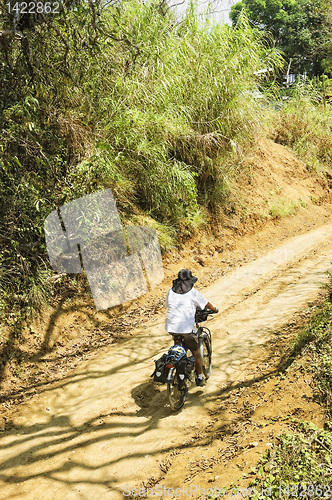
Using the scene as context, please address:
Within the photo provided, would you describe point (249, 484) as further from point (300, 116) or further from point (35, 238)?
point (300, 116)

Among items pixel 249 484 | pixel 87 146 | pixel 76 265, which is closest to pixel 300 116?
pixel 87 146

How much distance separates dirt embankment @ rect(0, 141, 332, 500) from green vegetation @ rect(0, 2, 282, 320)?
1.15 m

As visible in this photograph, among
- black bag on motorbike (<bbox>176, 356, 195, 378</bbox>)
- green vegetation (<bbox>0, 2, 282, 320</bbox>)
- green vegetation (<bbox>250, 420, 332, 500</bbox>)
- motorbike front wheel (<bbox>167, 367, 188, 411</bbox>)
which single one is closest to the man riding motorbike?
black bag on motorbike (<bbox>176, 356, 195, 378</bbox>)

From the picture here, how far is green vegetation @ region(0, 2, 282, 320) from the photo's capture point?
571 centimetres

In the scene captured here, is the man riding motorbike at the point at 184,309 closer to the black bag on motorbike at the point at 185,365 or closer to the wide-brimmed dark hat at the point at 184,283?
the wide-brimmed dark hat at the point at 184,283

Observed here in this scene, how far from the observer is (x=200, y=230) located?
991 cm

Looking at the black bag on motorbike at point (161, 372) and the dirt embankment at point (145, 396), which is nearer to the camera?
the dirt embankment at point (145, 396)

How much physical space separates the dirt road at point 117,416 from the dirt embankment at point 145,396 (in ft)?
0.05

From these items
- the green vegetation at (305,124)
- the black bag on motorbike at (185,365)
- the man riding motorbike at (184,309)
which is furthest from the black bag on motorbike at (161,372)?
the green vegetation at (305,124)

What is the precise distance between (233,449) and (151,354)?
250cm

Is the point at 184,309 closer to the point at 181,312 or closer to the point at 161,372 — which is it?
the point at 181,312
